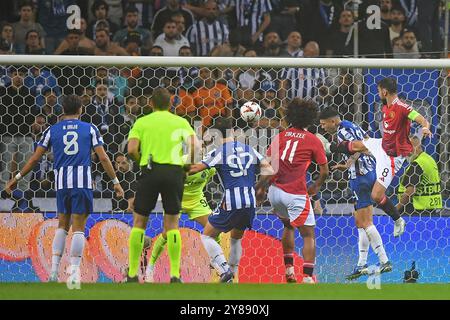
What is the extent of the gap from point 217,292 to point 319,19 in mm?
7510

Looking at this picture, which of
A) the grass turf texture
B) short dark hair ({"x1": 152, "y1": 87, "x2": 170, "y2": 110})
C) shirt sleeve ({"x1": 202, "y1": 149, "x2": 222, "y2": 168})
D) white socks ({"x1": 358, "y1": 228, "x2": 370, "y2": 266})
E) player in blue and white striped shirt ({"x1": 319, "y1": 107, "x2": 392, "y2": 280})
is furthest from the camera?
white socks ({"x1": 358, "y1": 228, "x2": 370, "y2": 266})

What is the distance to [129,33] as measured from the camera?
1519 cm

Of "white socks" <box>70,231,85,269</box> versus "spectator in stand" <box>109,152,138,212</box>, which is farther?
"spectator in stand" <box>109,152,138,212</box>

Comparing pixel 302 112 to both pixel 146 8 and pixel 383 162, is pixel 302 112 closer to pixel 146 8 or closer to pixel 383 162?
pixel 383 162

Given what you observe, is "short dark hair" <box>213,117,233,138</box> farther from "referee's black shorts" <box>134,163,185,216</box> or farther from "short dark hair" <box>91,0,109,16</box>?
"short dark hair" <box>91,0,109,16</box>

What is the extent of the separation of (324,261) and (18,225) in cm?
307

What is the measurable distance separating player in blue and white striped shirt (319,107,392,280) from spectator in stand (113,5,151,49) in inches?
171

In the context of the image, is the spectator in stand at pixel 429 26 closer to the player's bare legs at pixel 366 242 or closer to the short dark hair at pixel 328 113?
the short dark hair at pixel 328 113

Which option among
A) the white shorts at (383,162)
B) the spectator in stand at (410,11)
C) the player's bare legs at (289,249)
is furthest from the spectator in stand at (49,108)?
the spectator in stand at (410,11)

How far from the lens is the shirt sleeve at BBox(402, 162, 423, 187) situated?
11.6 meters

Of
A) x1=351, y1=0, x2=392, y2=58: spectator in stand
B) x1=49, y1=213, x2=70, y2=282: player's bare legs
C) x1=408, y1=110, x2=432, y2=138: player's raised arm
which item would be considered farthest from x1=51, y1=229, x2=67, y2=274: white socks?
x1=351, y1=0, x2=392, y2=58: spectator in stand

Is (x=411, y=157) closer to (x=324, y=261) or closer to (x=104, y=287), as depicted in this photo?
(x=324, y=261)

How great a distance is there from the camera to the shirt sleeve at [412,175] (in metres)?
11.6

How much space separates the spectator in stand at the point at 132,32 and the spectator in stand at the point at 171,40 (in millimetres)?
163
